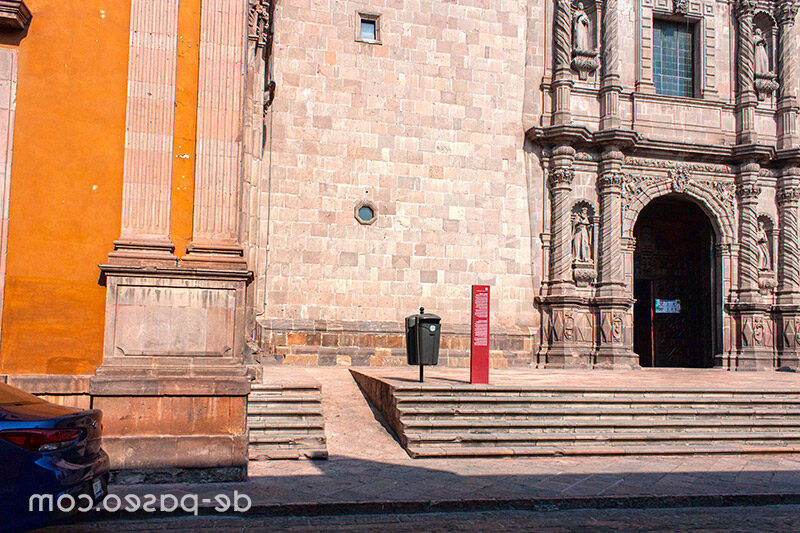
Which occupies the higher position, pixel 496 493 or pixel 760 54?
pixel 760 54

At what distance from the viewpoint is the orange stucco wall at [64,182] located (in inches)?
325

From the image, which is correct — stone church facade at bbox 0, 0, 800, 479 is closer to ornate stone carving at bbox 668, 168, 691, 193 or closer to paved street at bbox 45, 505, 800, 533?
ornate stone carving at bbox 668, 168, 691, 193

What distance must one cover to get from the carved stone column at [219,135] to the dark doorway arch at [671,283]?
52.7 feet

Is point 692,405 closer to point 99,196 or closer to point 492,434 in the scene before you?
point 492,434

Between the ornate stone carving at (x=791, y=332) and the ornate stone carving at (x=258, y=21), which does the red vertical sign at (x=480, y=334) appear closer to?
the ornate stone carving at (x=258, y=21)

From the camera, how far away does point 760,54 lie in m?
21.5

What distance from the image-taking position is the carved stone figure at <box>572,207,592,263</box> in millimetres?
19844

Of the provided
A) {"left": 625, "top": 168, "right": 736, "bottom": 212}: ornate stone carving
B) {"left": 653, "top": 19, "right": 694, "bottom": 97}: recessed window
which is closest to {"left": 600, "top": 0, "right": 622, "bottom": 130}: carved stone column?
{"left": 625, "top": 168, "right": 736, "bottom": 212}: ornate stone carving

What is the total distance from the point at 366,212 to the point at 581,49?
305 inches

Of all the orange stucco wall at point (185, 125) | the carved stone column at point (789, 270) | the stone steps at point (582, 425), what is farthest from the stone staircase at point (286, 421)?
the carved stone column at point (789, 270)

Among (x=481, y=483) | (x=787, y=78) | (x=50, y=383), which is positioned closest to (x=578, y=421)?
(x=481, y=483)

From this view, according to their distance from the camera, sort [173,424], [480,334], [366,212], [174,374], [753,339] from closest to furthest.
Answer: [173,424]
[174,374]
[480,334]
[366,212]
[753,339]

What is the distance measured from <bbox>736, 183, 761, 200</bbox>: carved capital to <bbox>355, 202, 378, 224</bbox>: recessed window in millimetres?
10629

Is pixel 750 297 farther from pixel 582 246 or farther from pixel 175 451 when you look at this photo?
pixel 175 451
